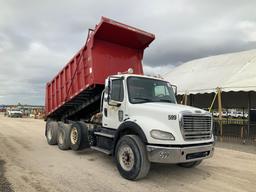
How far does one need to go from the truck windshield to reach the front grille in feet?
4.06

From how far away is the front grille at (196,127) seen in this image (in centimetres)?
638

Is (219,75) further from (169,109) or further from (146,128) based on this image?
(146,128)

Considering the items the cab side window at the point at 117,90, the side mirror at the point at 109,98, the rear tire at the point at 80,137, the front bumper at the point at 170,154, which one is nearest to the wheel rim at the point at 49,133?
the rear tire at the point at 80,137

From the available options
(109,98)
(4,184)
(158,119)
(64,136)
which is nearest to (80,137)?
(64,136)

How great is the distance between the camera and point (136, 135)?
677 centimetres

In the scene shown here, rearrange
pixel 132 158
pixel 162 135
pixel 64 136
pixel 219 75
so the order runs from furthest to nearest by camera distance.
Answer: pixel 219 75, pixel 64 136, pixel 132 158, pixel 162 135

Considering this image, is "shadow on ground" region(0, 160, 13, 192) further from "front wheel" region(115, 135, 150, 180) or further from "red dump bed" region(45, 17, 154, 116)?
"red dump bed" region(45, 17, 154, 116)

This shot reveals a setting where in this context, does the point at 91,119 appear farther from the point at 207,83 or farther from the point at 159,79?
the point at 207,83

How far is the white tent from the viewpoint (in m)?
14.5

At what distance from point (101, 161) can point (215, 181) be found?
3439 millimetres

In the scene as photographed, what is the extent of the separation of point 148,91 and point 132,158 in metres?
1.93

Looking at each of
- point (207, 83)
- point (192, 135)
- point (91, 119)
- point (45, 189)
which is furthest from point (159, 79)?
point (207, 83)

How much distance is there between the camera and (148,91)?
7.65m

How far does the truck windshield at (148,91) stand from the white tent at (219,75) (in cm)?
678
